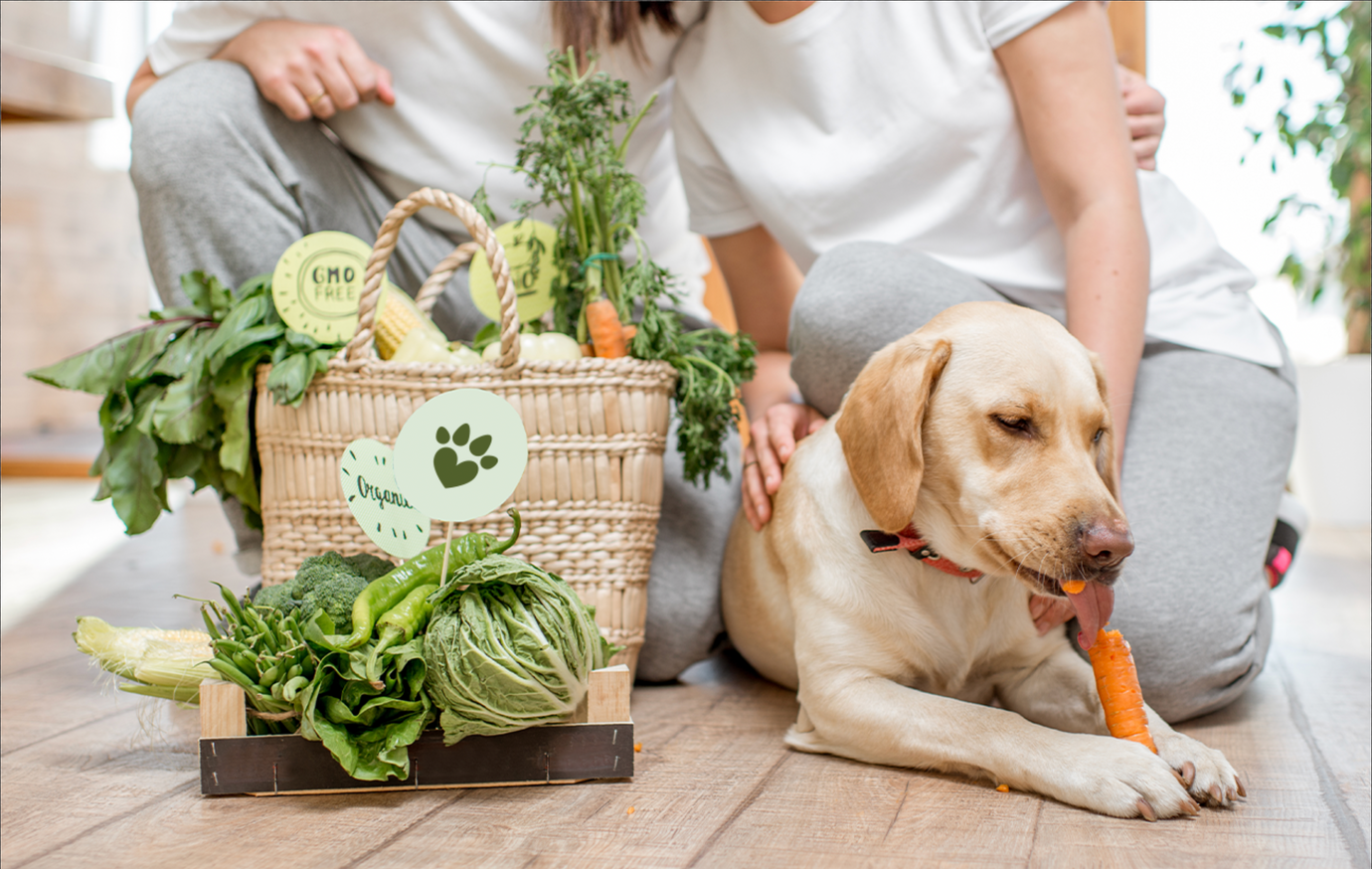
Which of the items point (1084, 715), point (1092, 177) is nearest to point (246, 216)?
point (1092, 177)

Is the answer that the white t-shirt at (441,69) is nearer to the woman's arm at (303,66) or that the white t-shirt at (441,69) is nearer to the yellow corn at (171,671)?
the woman's arm at (303,66)

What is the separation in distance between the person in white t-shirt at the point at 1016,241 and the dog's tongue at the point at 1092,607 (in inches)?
8.1

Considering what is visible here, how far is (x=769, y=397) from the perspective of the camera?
1902 mm

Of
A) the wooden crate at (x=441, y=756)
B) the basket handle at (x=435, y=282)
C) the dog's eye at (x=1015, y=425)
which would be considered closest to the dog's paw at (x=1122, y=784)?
the dog's eye at (x=1015, y=425)

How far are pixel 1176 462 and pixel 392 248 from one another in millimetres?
1256

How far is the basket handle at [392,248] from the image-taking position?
53.1 inches

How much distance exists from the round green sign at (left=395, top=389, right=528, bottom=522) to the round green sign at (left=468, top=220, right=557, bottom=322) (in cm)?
44

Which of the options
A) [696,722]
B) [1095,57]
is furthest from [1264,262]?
[696,722]

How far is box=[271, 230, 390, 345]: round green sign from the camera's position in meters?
1.46

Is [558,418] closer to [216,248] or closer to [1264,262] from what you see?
[216,248]

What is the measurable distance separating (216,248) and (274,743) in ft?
3.15

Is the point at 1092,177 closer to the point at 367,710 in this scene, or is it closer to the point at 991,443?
the point at 991,443

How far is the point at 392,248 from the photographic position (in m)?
1.38

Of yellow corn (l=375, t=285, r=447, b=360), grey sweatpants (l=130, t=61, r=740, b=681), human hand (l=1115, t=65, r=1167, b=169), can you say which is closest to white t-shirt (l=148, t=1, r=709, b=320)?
→ grey sweatpants (l=130, t=61, r=740, b=681)
